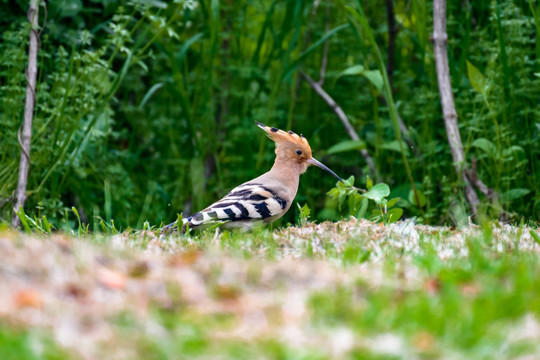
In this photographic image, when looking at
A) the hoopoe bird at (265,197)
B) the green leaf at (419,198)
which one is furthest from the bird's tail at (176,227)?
the green leaf at (419,198)

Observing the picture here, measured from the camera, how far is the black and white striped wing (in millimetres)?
4617

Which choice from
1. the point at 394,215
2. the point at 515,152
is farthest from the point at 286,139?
the point at 515,152

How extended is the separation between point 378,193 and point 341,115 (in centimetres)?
179

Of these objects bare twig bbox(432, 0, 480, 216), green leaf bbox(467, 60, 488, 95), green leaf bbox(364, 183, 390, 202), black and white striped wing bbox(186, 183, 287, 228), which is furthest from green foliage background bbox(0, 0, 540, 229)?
black and white striped wing bbox(186, 183, 287, 228)

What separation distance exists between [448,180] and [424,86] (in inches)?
31.1

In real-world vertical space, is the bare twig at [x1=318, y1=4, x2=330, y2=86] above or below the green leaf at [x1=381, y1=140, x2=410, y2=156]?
above

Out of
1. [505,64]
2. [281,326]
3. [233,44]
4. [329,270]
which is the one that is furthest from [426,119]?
[281,326]

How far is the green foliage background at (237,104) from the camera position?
18.7 feet

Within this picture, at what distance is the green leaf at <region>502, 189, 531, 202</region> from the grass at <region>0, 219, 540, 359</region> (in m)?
2.60

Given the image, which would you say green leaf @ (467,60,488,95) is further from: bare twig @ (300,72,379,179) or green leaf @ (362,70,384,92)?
bare twig @ (300,72,379,179)

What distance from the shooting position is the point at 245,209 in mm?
4742

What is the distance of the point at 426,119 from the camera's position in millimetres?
6312

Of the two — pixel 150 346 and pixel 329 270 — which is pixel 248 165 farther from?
pixel 150 346

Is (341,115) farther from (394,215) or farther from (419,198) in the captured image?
(394,215)
